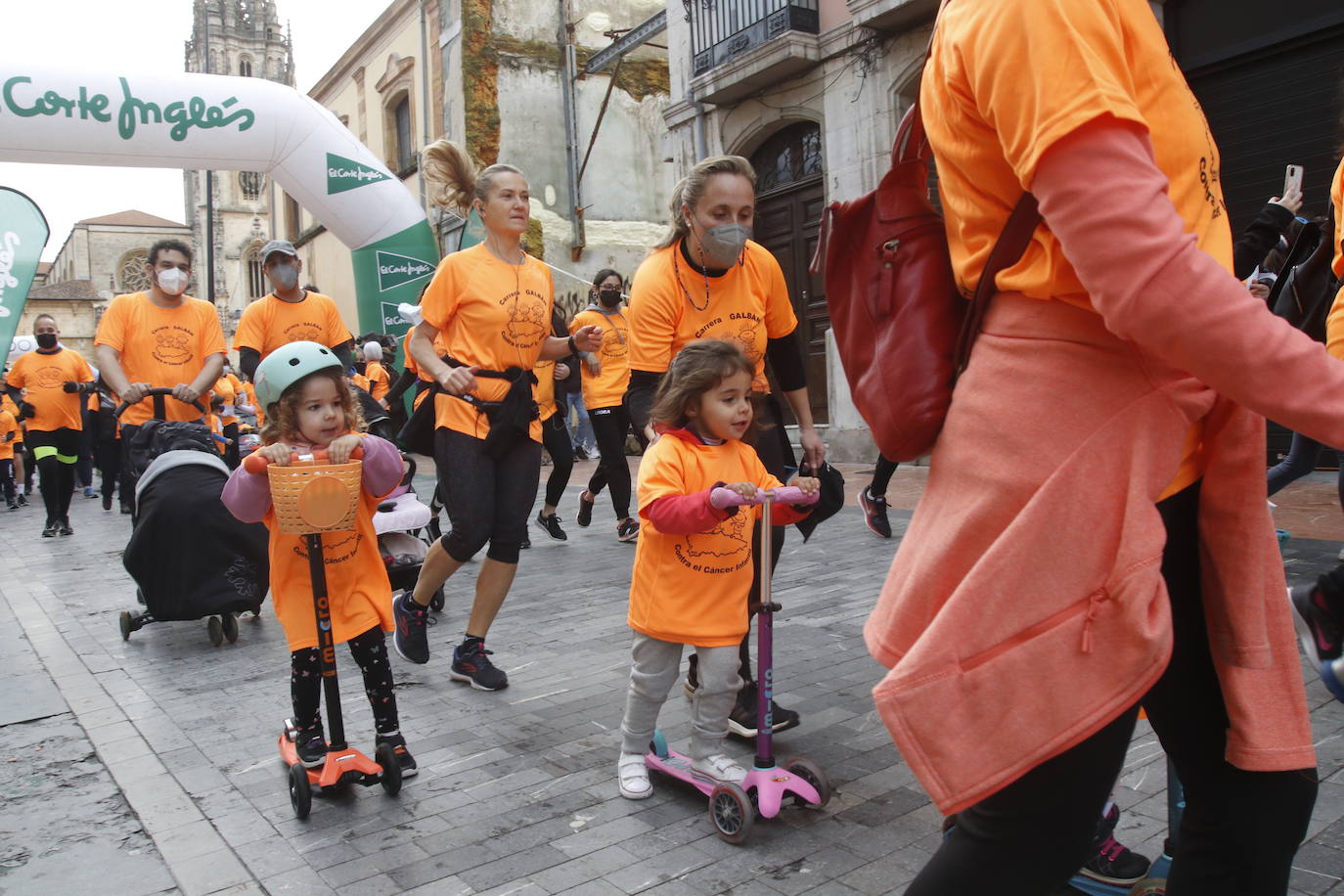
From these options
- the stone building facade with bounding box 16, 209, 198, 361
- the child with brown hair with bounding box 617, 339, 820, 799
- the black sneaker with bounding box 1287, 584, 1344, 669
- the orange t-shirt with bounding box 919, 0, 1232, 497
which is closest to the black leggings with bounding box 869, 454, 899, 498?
the child with brown hair with bounding box 617, 339, 820, 799

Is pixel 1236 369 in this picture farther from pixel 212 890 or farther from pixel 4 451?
pixel 4 451

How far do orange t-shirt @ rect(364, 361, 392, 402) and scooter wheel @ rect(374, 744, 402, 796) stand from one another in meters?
8.83

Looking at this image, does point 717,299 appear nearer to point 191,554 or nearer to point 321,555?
point 321,555

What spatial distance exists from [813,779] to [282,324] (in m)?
5.14

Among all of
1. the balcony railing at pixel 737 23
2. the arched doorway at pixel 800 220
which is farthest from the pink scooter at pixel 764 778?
the balcony railing at pixel 737 23

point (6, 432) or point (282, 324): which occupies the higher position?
point (282, 324)

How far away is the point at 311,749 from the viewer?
11.3 ft

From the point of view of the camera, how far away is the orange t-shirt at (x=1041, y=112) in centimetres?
132

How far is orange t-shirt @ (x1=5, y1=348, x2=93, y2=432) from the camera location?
37.9 feet

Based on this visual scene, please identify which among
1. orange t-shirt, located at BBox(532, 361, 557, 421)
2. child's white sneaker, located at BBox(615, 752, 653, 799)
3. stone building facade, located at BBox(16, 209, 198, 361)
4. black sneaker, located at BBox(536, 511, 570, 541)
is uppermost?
stone building facade, located at BBox(16, 209, 198, 361)

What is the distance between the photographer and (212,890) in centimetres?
278

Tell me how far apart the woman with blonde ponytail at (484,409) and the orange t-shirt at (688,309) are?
0.55 metres

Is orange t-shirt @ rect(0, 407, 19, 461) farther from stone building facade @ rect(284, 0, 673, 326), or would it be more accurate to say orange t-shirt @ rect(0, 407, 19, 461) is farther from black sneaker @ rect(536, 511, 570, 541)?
black sneaker @ rect(536, 511, 570, 541)

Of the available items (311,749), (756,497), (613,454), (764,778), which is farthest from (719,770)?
(613,454)
